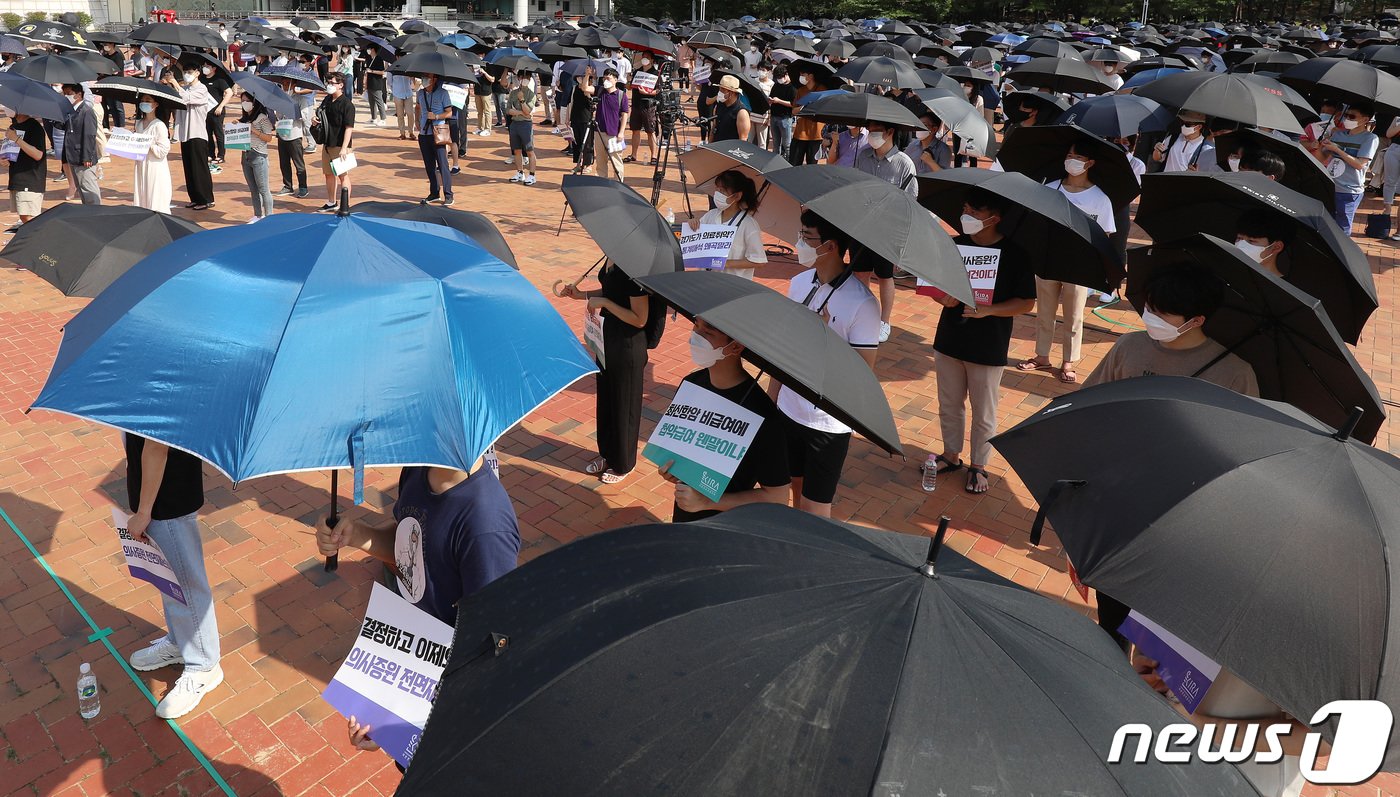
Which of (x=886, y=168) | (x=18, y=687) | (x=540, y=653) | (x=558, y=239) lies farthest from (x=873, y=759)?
(x=558, y=239)

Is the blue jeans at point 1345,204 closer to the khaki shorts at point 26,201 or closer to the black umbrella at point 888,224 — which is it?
the black umbrella at point 888,224

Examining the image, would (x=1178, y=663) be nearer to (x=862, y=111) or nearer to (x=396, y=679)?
(x=396, y=679)

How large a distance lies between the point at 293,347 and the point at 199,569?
6.56 feet

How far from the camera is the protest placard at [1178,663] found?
264 cm

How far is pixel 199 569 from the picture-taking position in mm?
3785

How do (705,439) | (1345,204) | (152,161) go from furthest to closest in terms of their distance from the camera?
(152,161) < (1345,204) < (705,439)

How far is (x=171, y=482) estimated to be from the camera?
3516 mm

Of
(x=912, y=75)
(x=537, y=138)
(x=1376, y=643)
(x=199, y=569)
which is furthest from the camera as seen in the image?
(x=537, y=138)

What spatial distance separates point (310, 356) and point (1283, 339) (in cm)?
373

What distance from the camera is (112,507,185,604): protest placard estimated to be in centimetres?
361

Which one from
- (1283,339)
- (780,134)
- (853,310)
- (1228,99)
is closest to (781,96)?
(780,134)

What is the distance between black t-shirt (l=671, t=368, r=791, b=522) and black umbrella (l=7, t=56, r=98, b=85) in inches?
503

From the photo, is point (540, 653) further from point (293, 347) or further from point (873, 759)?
point (293, 347)

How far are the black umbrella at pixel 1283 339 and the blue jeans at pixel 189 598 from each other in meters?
4.42
